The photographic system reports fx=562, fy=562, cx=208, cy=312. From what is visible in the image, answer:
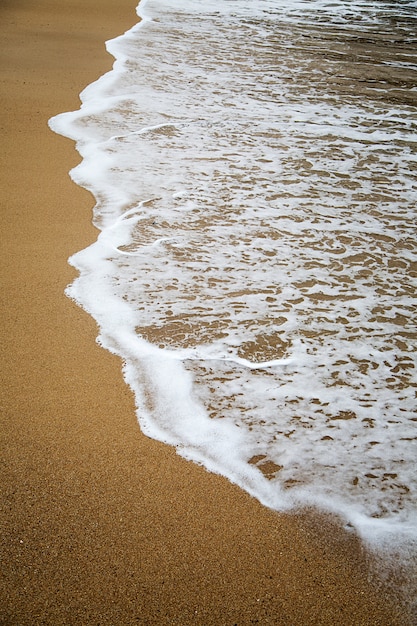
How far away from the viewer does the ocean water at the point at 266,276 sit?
7.16ft

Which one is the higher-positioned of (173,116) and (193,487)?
(173,116)

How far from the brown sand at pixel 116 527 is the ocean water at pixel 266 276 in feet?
0.39

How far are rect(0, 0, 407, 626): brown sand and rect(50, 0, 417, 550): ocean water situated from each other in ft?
0.39

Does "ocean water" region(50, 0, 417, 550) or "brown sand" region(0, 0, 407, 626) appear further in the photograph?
"ocean water" region(50, 0, 417, 550)

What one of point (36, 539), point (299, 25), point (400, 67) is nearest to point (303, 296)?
point (36, 539)

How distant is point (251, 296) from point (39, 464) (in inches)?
58.5

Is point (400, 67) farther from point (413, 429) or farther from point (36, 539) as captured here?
point (36, 539)

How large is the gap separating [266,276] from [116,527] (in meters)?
1.80

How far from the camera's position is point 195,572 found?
1731 millimetres

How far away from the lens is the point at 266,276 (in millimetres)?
3254

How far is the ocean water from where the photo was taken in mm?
2184

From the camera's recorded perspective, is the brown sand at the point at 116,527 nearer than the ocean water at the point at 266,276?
Yes

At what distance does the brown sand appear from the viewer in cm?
165

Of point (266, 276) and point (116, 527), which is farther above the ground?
point (266, 276)
